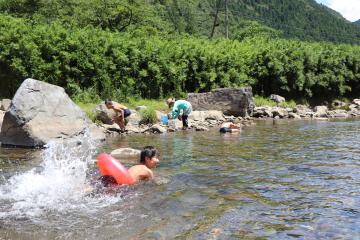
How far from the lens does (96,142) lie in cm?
1631

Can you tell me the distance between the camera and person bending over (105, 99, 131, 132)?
18.5m

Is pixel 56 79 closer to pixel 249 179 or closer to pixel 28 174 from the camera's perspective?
pixel 28 174

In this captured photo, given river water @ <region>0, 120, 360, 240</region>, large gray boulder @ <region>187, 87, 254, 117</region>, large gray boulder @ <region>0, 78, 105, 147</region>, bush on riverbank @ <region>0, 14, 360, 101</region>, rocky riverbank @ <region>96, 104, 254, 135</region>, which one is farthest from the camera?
large gray boulder @ <region>187, 87, 254, 117</region>

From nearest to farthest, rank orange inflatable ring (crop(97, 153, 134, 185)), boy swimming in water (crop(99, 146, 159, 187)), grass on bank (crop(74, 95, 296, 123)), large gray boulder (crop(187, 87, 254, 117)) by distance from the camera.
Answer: orange inflatable ring (crop(97, 153, 134, 185))
boy swimming in water (crop(99, 146, 159, 187))
grass on bank (crop(74, 95, 296, 123))
large gray boulder (crop(187, 87, 254, 117))

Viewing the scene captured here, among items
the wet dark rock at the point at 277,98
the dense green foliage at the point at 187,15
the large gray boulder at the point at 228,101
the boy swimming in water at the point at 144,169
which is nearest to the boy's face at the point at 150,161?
the boy swimming in water at the point at 144,169

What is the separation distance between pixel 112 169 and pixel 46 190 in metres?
1.40

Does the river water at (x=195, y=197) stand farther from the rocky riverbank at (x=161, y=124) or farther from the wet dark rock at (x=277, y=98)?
the wet dark rock at (x=277, y=98)

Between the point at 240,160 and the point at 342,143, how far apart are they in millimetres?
5469

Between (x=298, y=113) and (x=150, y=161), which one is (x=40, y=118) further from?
(x=298, y=113)

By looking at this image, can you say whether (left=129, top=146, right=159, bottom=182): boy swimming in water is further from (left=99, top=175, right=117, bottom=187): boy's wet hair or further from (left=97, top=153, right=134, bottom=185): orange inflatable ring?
(left=99, top=175, right=117, bottom=187): boy's wet hair

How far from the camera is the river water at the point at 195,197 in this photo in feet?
22.5

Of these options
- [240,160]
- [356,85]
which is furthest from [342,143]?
[356,85]

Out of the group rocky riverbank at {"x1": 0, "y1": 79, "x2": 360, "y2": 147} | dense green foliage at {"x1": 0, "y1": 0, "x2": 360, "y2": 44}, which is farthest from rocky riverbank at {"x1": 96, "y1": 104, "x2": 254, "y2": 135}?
dense green foliage at {"x1": 0, "y1": 0, "x2": 360, "y2": 44}

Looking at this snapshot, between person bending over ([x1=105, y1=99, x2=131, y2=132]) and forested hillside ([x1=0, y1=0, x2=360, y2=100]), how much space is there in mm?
5451
